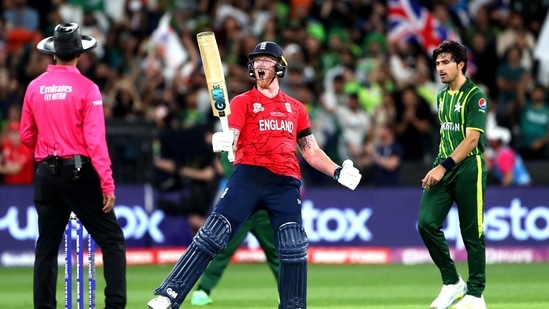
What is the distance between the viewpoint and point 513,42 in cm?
2305

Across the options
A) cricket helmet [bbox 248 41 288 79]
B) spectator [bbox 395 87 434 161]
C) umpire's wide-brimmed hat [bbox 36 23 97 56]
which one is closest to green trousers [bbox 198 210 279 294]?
cricket helmet [bbox 248 41 288 79]

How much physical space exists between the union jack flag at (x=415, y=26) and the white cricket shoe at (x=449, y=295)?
12.0 m

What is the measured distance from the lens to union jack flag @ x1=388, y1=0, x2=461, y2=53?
2300 centimetres

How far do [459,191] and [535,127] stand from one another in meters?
9.94

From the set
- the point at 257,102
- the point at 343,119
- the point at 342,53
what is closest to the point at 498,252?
the point at 343,119

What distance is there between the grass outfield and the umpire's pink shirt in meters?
3.21

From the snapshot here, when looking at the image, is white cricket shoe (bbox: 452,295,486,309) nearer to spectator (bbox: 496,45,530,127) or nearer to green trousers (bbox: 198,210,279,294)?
green trousers (bbox: 198,210,279,294)

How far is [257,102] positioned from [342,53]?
39.6 feet

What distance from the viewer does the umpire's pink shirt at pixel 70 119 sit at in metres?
9.85

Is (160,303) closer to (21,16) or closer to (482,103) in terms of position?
(482,103)

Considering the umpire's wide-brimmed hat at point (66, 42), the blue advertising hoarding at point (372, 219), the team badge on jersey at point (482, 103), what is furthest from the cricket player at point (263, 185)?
the blue advertising hoarding at point (372, 219)

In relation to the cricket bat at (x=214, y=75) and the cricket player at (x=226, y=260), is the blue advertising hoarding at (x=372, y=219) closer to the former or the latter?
the cricket player at (x=226, y=260)

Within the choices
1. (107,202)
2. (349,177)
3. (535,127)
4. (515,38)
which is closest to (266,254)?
(349,177)

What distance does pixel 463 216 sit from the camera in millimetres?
11461
